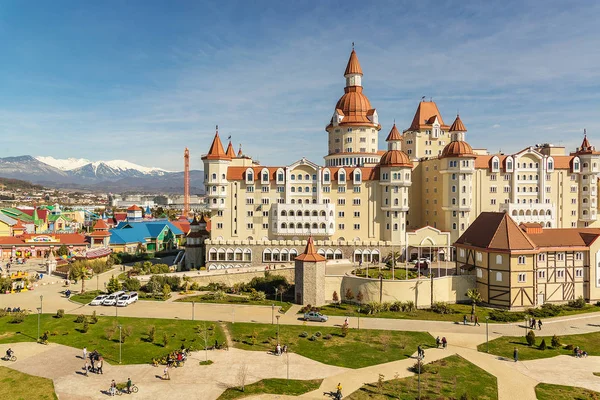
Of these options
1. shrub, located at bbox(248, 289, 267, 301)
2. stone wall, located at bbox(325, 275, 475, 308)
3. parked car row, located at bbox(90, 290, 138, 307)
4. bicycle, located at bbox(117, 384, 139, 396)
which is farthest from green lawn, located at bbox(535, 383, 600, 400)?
parked car row, located at bbox(90, 290, 138, 307)

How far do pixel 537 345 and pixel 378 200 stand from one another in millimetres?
36515

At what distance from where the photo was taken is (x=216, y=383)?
106 ft

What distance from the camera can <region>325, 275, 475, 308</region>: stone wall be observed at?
2074 inches

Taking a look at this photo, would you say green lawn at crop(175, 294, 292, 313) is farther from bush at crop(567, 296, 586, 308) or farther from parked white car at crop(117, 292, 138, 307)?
bush at crop(567, 296, 586, 308)

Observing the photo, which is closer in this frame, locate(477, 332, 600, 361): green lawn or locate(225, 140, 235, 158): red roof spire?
locate(477, 332, 600, 361): green lawn

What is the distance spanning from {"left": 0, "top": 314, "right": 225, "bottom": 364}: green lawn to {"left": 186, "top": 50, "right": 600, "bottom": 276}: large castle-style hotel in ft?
88.1

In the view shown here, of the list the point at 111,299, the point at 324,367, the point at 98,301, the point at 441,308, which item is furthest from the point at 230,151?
the point at 324,367

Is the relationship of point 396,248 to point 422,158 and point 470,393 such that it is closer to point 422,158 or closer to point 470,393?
point 422,158

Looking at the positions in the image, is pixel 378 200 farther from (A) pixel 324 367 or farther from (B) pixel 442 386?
(B) pixel 442 386

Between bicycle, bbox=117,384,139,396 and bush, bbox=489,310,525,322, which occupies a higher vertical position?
bush, bbox=489,310,525,322

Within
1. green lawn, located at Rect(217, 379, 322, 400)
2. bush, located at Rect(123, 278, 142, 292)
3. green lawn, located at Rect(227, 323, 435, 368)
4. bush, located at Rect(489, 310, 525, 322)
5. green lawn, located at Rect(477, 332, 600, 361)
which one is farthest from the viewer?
bush, located at Rect(123, 278, 142, 292)

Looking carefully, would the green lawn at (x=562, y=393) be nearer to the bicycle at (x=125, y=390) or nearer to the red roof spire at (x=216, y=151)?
the bicycle at (x=125, y=390)

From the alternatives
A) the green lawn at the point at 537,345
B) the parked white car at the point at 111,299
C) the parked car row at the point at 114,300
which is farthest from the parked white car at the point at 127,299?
the green lawn at the point at 537,345

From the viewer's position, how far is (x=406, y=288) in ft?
173
